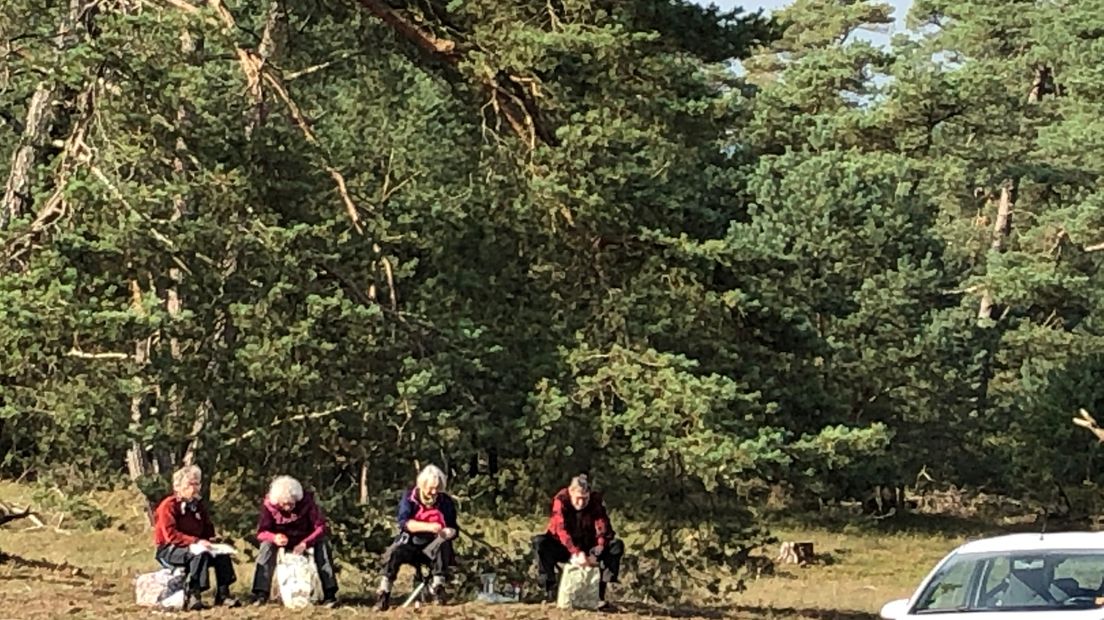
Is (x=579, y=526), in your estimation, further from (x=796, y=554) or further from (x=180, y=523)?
(x=796, y=554)

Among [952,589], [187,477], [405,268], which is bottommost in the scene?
[952,589]

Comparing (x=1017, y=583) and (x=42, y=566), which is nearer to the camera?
(x=1017, y=583)

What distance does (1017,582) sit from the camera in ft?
29.7

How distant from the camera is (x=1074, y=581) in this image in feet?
29.2

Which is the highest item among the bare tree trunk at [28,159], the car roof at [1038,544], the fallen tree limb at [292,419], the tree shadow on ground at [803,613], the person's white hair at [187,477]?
the bare tree trunk at [28,159]

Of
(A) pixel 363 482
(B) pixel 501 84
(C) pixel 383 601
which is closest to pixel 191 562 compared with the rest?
(C) pixel 383 601

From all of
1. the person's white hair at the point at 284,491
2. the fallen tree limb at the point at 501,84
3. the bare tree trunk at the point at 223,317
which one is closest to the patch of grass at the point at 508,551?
the person's white hair at the point at 284,491

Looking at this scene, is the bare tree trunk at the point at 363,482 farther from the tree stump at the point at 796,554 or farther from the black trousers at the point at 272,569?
the tree stump at the point at 796,554

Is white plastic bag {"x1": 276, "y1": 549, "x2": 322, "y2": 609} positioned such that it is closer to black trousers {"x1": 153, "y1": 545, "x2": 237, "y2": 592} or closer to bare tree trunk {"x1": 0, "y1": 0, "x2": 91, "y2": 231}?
black trousers {"x1": 153, "y1": 545, "x2": 237, "y2": 592}

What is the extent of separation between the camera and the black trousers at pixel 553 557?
13.3 meters

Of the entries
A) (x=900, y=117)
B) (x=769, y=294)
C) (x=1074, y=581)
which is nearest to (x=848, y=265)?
(x=900, y=117)

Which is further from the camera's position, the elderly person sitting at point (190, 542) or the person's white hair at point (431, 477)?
the person's white hair at point (431, 477)

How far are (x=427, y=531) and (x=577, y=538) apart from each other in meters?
1.37

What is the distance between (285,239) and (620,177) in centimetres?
321
